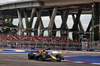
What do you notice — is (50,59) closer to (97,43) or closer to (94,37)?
(97,43)

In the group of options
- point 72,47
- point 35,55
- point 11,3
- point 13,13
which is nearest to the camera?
point 35,55

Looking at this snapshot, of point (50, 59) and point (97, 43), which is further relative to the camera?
point (97, 43)

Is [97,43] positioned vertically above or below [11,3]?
below

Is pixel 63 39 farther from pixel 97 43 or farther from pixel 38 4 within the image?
pixel 97 43

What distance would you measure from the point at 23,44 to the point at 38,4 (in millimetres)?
20652

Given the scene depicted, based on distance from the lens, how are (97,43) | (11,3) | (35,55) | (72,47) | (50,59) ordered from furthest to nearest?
(11,3) < (72,47) < (97,43) < (35,55) < (50,59)

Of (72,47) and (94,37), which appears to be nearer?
(72,47)

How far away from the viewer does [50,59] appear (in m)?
23.2

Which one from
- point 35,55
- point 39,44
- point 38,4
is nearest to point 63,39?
point 38,4

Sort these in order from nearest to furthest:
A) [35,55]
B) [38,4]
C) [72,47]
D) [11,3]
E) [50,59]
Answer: [50,59] < [35,55] < [72,47] < [38,4] < [11,3]

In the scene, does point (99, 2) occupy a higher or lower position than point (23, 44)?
higher

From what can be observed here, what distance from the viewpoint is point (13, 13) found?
4003 inches

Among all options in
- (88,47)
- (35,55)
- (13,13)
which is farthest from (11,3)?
(35,55)

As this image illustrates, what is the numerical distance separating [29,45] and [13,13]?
47098 millimetres
